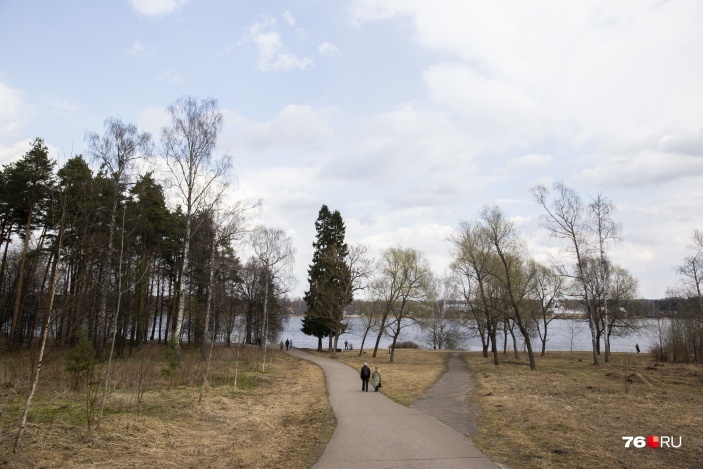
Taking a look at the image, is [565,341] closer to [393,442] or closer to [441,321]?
[441,321]

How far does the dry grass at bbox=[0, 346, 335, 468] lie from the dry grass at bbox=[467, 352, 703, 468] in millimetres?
4305

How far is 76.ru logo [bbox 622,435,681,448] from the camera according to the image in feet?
29.3

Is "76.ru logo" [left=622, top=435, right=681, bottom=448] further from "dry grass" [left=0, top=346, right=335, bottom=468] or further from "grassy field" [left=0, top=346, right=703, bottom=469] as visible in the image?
"dry grass" [left=0, top=346, right=335, bottom=468]

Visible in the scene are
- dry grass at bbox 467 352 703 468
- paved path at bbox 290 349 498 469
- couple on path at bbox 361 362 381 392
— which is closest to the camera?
paved path at bbox 290 349 498 469

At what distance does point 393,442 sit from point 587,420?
5954mm

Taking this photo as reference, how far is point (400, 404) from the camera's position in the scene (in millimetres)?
14266

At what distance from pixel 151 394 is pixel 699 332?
3553cm

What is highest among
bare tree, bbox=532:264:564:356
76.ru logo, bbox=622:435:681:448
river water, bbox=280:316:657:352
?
bare tree, bbox=532:264:564:356

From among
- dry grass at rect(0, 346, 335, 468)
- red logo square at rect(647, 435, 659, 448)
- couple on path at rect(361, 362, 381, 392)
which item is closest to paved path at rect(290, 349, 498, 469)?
dry grass at rect(0, 346, 335, 468)

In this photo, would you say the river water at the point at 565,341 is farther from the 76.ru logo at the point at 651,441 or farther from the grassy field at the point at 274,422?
the 76.ru logo at the point at 651,441

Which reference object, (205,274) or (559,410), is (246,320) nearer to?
(205,274)

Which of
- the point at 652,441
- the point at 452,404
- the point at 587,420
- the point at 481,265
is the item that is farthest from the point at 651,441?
the point at 481,265

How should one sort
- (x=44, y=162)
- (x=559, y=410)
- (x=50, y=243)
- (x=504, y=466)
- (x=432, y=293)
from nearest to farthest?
1. (x=504, y=466)
2. (x=559, y=410)
3. (x=44, y=162)
4. (x=50, y=243)
5. (x=432, y=293)

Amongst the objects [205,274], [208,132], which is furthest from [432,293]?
[208,132]
